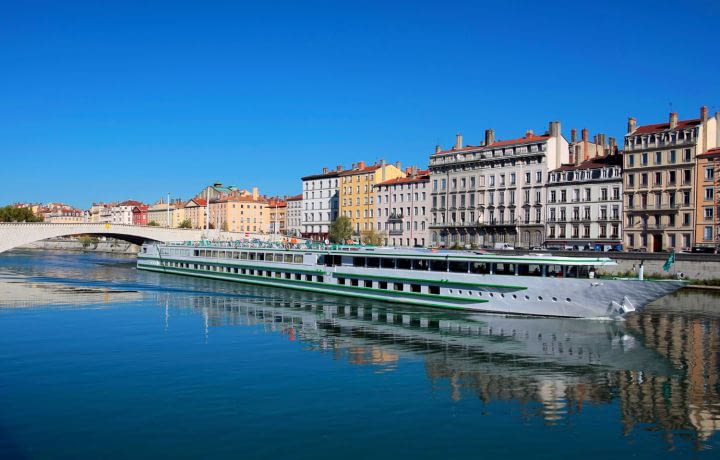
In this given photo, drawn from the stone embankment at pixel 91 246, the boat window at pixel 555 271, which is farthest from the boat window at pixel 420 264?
the stone embankment at pixel 91 246

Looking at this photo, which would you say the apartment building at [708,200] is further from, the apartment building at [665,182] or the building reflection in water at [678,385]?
the building reflection in water at [678,385]

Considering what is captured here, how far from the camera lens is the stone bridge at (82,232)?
265 feet

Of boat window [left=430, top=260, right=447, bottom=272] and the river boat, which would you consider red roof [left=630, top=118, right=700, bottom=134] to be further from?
boat window [left=430, top=260, right=447, bottom=272]

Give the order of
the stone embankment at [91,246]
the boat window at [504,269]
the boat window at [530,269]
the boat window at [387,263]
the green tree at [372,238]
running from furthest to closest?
the stone embankment at [91,246]
the green tree at [372,238]
the boat window at [387,263]
the boat window at [504,269]
the boat window at [530,269]

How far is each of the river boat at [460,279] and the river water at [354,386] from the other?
1269 mm

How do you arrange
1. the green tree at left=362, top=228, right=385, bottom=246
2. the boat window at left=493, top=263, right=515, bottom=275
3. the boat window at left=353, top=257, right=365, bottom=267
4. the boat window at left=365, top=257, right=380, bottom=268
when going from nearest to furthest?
the boat window at left=493, top=263, right=515, bottom=275 < the boat window at left=365, top=257, right=380, bottom=268 < the boat window at left=353, top=257, right=365, bottom=267 < the green tree at left=362, top=228, right=385, bottom=246

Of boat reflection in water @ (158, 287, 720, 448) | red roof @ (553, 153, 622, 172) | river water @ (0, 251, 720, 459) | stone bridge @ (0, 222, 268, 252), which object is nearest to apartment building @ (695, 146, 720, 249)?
red roof @ (553, 153, 622, 172)

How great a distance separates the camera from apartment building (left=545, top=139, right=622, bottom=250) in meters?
71.9

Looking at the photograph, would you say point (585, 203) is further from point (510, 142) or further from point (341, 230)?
point (341, 230)

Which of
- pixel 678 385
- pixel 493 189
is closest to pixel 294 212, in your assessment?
pixel 493 189

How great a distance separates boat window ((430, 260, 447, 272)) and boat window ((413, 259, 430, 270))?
1.41ft

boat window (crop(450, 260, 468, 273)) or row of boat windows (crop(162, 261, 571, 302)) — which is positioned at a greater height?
boat window (crop(450, 260, 468, 273))

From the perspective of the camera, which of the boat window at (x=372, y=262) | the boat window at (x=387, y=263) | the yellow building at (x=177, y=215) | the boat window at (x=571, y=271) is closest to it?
the boat window at (x=571, y=271)

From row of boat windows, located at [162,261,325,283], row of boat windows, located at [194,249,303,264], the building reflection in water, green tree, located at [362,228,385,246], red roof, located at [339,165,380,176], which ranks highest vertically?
red roof, located at [339,165,380,176]
